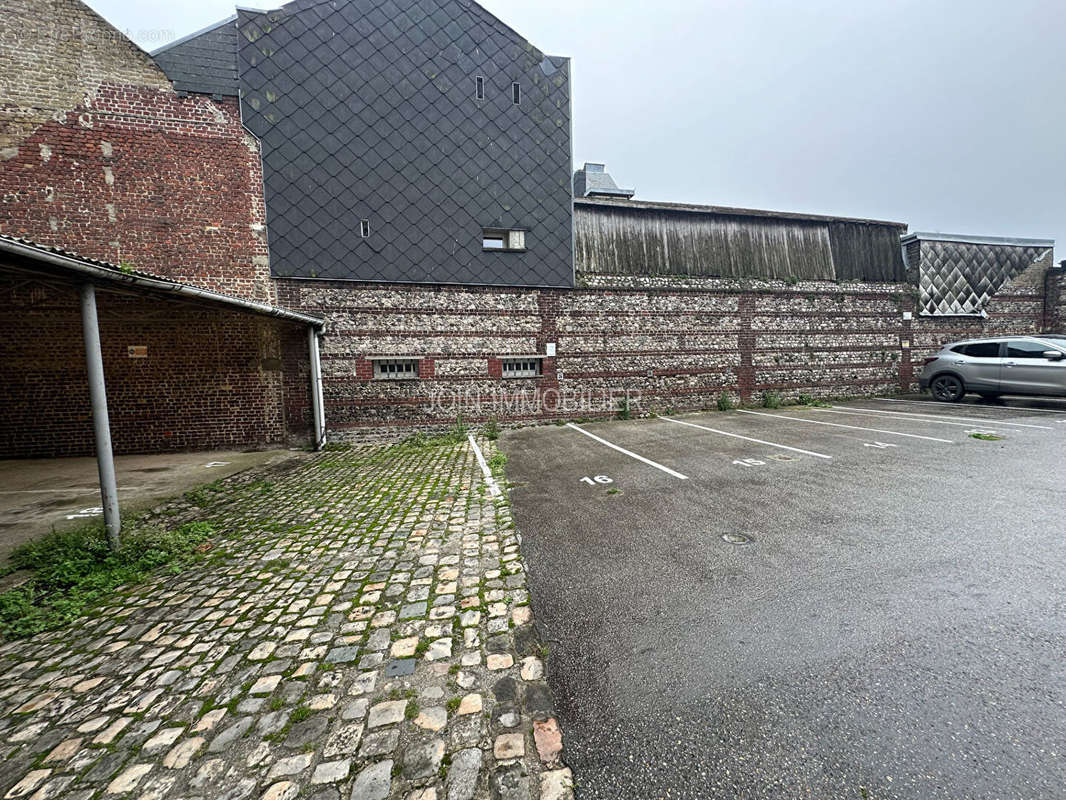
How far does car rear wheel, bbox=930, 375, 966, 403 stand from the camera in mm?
11656

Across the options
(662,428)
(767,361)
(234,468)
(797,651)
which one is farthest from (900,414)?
(234,468)

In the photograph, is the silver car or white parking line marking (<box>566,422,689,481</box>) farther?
the silver car

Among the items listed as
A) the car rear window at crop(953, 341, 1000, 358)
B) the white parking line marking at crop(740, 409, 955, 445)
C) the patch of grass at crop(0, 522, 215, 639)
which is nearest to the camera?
the patch of grass at crop(0, 522, 215, 639)

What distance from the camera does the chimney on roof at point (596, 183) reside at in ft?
54.6

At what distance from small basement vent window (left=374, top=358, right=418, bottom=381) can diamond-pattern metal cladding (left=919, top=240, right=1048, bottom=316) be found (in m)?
16.6

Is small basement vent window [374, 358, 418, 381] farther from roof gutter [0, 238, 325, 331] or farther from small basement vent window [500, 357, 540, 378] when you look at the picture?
roof gutter [0, 238, 325, 331]

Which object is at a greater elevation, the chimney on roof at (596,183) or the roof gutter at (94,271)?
the chimney on roof at (596,183)

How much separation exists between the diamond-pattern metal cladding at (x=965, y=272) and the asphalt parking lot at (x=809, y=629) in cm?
1160

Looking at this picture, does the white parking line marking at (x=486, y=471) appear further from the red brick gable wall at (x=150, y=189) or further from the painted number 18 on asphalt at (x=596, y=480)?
the red brick gable wall at (x=150, y=189)

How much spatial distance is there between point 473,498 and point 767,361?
11224 millimetres

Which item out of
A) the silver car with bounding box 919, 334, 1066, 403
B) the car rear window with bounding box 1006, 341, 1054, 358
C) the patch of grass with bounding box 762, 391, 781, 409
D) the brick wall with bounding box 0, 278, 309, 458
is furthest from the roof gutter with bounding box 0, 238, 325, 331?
the car rear window with bounding box 1006, 341, 1054, 358

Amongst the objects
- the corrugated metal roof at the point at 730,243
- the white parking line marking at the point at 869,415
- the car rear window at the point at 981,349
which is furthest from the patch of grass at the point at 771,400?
the car rear window at the point at 981,349

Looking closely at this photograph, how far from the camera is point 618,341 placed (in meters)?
11.4

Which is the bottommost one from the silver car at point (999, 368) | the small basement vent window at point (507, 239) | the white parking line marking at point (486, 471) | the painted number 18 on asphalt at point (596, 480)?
the painted number 18 on asphalt at point (596, 480)
